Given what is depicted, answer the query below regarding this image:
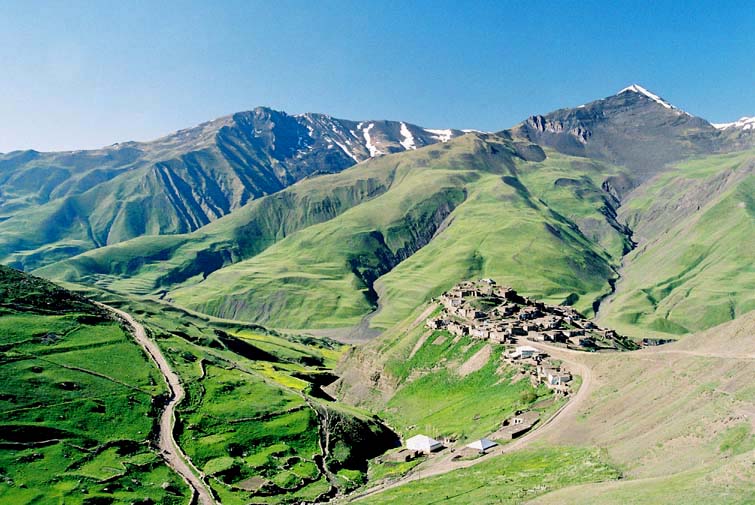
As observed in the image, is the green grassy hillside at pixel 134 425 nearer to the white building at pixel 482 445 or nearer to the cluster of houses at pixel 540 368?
the white building at pixel 482 445

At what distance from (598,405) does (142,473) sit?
220ft

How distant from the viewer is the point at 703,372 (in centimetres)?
7788

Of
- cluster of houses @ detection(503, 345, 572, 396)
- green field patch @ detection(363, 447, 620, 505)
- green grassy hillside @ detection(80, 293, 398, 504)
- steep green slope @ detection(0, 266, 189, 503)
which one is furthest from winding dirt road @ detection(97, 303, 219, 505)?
cluster of houses @ detection(503, 345, 572, 396)

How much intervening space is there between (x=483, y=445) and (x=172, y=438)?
51.8m

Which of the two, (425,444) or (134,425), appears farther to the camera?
(134,425)

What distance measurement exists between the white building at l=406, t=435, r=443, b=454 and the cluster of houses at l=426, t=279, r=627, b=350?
36.3 meters

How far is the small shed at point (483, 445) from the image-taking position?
3211 inches

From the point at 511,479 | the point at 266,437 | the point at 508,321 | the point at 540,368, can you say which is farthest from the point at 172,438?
the point at 508,321

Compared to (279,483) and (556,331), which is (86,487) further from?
(556,331)

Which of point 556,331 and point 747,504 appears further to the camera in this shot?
point 556,331

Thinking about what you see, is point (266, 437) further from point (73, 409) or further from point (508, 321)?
point (508, 321)

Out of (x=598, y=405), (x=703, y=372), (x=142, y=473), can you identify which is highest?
(x=703, y=372)

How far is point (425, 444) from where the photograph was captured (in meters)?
93.4

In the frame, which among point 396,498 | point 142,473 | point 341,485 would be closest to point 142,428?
point 142,473
